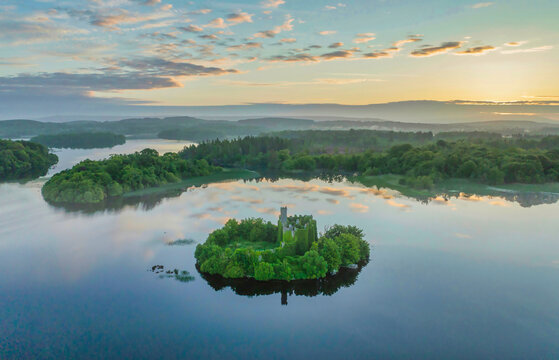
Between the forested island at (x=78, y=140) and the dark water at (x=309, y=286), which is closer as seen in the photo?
the dark water at (x=309, y=286)

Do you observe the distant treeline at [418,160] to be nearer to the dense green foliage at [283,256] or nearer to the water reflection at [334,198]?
the water reflection at [334,198]

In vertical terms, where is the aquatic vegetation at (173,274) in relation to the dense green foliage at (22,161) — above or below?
below

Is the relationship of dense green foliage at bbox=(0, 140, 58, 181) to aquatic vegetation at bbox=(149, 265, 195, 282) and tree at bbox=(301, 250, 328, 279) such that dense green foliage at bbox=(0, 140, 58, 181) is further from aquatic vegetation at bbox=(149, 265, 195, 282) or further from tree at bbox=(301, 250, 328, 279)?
tree at bbox=(301, 250, 328, 279)

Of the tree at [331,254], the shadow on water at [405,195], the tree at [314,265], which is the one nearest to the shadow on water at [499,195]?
the shadow on water at [405,195]

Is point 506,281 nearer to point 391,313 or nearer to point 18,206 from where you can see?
point 391,313

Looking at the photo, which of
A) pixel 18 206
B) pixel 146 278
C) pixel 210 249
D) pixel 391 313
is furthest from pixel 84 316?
pixel 18 206

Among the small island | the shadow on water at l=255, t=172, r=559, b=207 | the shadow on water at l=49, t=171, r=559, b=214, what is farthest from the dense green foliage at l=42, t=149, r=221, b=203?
the shadow on water at l=255, t=172, r=559, b=207
